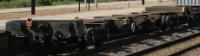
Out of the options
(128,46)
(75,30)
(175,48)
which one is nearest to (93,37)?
(75,30)

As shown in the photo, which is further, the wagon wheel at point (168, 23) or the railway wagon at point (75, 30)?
the wagon wheel at point (168, 23)

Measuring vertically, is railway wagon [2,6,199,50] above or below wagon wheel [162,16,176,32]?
above

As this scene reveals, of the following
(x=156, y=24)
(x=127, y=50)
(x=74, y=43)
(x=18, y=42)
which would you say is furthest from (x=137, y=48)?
(x=156, y=24)

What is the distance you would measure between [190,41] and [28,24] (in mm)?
7120

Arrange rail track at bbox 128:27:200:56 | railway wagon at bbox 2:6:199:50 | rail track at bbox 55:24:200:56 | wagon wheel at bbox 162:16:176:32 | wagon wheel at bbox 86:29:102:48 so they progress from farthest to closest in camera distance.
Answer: wagon wheel at bbox 162:16:176:32 < wagon wheel at bbox 86:29:102:48 < rail track at bbox 128:27:200:56 < rail track at bbox 55:24:200:56 < railway wagon at bbox 2:6:199:50

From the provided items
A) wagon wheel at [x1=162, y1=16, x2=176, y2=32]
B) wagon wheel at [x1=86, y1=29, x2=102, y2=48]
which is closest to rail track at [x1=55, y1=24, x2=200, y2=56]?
wagon wheel at [x1=86, y1=29, x2=102, y2=48]

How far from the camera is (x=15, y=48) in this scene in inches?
597

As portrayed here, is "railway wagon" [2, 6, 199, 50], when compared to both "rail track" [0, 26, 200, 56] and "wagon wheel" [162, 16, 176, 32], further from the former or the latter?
"wagon wheel" [162, 16, 176, 32]

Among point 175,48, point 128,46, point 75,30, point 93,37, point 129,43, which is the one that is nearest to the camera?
point 75,30

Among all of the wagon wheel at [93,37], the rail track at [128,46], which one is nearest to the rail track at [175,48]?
the rail track at [128,46]

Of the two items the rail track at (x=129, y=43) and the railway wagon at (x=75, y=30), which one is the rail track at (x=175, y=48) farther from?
the railway wagon at (x=75, y=30)

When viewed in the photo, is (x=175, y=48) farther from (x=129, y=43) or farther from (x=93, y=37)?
(x=93, y=37)

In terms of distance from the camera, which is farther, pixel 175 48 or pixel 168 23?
pixel 168 23

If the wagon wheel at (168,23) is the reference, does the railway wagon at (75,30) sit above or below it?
above
